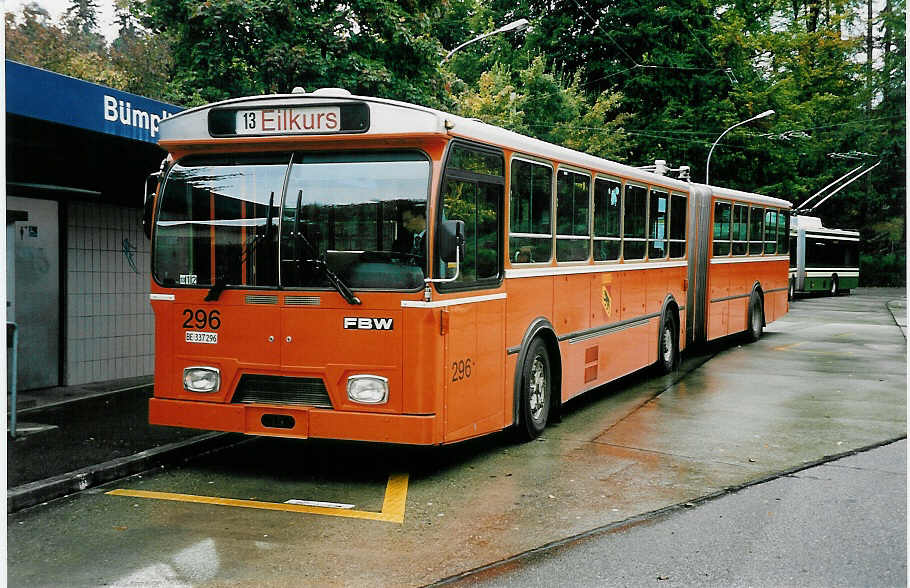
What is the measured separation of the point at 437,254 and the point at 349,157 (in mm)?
1027

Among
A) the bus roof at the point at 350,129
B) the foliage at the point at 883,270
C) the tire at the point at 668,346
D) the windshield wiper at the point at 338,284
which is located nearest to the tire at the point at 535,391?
the bus roof at the point at 350,129

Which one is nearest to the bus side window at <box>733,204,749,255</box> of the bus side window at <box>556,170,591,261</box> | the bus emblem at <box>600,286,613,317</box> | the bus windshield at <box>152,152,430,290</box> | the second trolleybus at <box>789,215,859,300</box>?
the bus emblem at <box>600,286,613,317</box>

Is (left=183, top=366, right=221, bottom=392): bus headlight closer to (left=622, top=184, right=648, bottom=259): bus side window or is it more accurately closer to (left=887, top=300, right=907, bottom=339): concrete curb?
(left=622, top=184, right=648, bottom=259): bus side window

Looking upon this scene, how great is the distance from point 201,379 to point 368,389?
4.69ft

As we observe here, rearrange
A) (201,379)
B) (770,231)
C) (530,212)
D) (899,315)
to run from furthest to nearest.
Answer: (899,315)
(770,231)
(530,212)
(201,379)

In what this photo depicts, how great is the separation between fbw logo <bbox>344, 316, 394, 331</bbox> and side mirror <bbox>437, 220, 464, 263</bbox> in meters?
0.64

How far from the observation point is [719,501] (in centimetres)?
716

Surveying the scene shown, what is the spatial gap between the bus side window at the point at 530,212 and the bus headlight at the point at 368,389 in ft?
6.41

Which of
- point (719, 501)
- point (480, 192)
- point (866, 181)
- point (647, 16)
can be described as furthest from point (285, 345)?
point (866, 181)

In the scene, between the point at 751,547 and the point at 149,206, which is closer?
the point at 751,547

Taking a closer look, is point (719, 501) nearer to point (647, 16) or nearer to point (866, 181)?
point (647, 16)

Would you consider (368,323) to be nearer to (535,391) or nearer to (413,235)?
(413,235)

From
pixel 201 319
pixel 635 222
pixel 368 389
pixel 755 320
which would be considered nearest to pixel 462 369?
pixel 368 389

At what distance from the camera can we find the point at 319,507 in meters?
6.93
